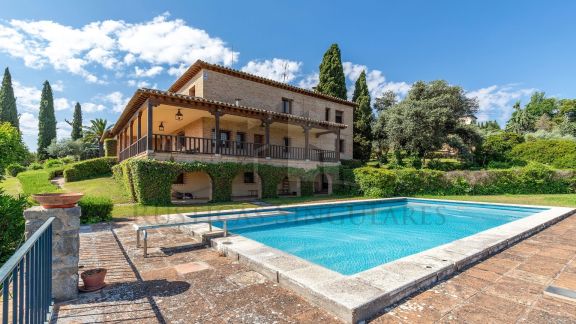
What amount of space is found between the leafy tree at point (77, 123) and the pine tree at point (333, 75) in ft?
140

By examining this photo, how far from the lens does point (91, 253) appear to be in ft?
17.6

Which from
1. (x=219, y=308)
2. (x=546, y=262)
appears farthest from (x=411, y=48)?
(x=219, y=308)

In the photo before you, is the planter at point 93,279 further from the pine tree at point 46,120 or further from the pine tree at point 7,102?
the pine tree at point 46,120

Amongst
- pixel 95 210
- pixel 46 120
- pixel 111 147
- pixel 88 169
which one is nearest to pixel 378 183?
pixel 95 210

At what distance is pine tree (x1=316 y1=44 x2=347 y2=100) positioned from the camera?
1110 inches

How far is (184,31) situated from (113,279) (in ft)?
41.2

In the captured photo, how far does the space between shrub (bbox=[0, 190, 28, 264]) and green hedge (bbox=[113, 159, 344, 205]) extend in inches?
290

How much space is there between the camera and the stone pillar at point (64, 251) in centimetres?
322

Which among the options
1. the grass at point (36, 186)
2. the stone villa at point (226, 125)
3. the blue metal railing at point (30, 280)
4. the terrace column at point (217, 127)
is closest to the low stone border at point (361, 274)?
the blue metal railing at point (30, 280)

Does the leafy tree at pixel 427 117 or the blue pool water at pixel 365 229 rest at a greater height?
the leafy tree at pixel 427 117

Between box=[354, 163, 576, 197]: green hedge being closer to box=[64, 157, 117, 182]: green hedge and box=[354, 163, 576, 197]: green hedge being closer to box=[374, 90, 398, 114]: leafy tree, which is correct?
box=[374, 90, 398, 114]: leafy tree

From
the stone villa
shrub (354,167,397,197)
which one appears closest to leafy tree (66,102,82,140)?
the stone villa

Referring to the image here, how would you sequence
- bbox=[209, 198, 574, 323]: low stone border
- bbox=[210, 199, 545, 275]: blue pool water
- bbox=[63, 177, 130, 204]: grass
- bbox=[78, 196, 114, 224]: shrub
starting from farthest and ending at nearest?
bbox=[63, 177, 130, 204]: grass < bbox=[78, 196, 114, 224]: shrub < bbox=[210, 199, 545, 275]: blue pool water < bbox=[209, 198, 574, 323]: low stone border

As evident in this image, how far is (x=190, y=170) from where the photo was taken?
1349 centimetres
